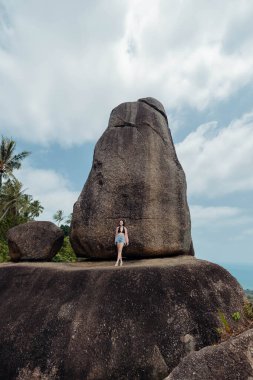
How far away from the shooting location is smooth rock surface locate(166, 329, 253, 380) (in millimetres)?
8227

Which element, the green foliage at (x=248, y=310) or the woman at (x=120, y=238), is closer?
the green foliage at (x=248, y=310)

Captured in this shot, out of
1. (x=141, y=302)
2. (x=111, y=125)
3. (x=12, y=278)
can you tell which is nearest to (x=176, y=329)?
(x=141, y=302)

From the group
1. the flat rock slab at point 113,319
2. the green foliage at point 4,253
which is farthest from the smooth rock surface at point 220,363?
the green foliage at point 4,253

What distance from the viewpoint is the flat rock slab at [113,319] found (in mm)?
9211

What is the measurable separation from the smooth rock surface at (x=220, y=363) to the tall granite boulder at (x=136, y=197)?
5.14m

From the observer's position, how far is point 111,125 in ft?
52.6

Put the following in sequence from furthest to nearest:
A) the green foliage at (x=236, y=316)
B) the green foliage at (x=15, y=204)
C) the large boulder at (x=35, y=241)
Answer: the green foliage at (x=15, y=204) < the large boulder at (x=35, y=241) < the green foliage at (x=236, y=316)

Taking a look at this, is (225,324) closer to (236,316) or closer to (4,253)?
(236,316)

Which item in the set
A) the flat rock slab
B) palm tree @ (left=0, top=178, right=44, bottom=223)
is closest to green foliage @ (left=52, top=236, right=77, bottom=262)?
palm tree @ (left=0, top=178, right=44, bottom=223)

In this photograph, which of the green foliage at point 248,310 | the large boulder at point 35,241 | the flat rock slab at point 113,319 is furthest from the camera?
the large boulder at point 35,241

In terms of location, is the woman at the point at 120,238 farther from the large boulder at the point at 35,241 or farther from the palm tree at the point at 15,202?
the palm tree at the point at 15,202

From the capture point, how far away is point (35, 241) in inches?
572

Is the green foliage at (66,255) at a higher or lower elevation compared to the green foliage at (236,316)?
higher

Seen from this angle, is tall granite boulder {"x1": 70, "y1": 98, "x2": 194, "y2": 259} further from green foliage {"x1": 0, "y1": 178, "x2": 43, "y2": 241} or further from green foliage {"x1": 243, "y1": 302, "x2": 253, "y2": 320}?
green foliage {"x1": 0, "y1": 178, "x2": 43, "y2": 241}
